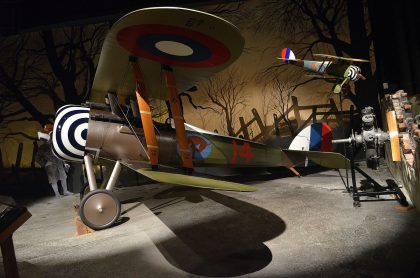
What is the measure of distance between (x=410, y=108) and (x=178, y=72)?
227 centimetres

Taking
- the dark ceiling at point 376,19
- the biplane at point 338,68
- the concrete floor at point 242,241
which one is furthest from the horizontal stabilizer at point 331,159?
the dark ceiling at point 376,19

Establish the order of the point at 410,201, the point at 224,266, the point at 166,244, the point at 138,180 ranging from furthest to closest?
the point at 138,180
the point at 410,201
the point at 166,244
the point at 224,266

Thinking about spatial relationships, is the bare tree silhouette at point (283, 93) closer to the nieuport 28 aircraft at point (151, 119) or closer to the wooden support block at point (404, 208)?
the nieuport 28 aircraft at point (151, 119)

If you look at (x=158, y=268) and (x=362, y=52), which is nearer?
(x=158, y=268)

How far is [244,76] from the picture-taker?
6.12 metres

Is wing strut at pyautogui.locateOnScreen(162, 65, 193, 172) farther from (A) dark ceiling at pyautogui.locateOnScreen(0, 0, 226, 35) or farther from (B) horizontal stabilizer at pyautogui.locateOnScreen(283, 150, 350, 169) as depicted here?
(A) dark ceiling at pyautogui.locateOnScreen(0, 0, 226, 35)

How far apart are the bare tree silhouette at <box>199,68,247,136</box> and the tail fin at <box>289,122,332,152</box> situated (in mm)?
2011

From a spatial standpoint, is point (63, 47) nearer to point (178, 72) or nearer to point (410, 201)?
point (178, 72)

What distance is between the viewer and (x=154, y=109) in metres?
6.45

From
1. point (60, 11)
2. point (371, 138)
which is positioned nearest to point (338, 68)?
point (371, 138)

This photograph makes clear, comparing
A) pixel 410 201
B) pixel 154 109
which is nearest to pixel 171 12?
pixel 410 201

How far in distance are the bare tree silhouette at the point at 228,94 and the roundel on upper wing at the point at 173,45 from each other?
10.5 feet

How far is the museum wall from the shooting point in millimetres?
5754

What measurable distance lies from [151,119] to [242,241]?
4.69ft
